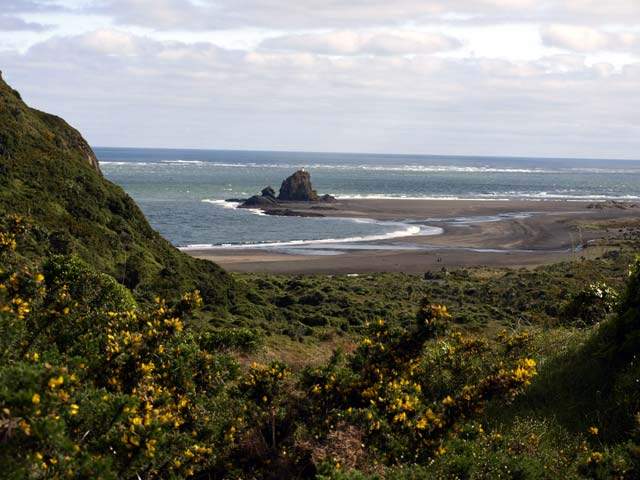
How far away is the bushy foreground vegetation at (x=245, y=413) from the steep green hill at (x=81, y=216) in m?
15.1

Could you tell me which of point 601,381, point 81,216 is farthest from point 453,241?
point 601,381

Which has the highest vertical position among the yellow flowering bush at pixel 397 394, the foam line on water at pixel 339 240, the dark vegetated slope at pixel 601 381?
the yellow flowering bush at pixel 397 394

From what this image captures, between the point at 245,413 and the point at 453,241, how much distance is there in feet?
204

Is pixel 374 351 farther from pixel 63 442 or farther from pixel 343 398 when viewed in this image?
pixel 63 442

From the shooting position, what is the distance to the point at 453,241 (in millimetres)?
69312

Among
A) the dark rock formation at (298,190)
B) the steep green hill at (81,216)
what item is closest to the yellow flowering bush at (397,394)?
the steep green hill at (81,216)

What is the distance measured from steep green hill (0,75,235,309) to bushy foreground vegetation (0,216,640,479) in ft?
49.6

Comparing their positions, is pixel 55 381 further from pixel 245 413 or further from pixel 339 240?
pixel 339 240

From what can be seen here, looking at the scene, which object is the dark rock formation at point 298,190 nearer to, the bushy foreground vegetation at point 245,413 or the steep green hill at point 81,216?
the steep green hill at point 81,216

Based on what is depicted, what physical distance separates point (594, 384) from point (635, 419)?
1986 mm

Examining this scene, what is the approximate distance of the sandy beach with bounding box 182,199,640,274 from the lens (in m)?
55.0

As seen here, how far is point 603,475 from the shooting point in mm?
8219

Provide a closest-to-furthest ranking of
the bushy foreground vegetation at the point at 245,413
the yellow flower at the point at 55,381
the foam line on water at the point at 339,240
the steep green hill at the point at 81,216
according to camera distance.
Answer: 1. the yellow flower at the point at 55,381
2. the bushy foreground vegetation at the point at 245,413
3. the steep green hill at the point at 81,216
4. the foam line on water at the point at 339,240

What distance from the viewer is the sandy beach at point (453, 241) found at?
5497 centimetres
